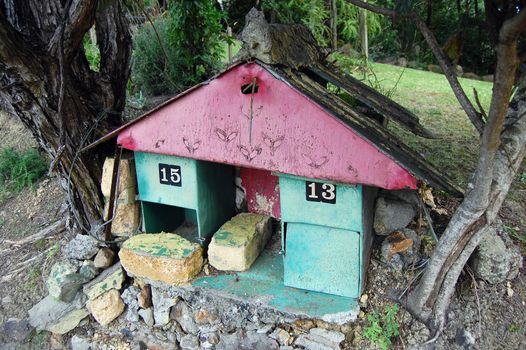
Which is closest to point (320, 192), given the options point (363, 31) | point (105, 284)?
point (105, 284)

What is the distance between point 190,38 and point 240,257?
367 centimetres

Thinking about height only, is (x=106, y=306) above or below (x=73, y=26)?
below

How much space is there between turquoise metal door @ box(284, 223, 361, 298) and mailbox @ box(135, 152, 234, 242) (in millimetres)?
828

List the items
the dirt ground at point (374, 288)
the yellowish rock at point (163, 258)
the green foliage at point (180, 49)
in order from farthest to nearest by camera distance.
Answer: the green foliage at point (180, 49)
the yellowish rock at point (163, 258)
the dirt ground at point (374, 288)

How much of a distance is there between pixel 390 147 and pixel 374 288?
3.72 feet

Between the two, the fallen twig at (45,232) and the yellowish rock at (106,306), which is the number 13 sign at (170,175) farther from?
the fallen twig at (45,232)

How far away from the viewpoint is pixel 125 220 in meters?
4.16

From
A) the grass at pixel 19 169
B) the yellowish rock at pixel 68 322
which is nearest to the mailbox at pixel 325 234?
the yellowish rock at pixel 68 322

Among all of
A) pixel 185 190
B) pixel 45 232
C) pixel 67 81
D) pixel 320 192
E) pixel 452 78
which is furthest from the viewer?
pixel 45 232

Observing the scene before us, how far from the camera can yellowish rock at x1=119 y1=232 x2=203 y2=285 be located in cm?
370

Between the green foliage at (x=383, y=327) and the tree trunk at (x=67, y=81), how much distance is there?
2.61 metres

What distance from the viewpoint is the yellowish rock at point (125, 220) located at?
411cm

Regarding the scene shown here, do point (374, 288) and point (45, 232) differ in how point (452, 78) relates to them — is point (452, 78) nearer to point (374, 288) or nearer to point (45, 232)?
point (374, 288)

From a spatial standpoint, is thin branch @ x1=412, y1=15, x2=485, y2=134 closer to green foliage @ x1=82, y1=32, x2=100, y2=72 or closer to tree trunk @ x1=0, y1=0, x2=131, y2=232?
tree trunk @ x1=0, y1=0, x2=131, y2=232
